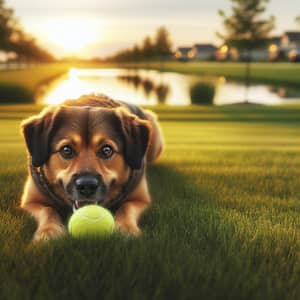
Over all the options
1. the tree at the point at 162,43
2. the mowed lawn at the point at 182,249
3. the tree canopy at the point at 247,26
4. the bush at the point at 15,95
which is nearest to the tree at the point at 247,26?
the tree canopy at the point at 247,26

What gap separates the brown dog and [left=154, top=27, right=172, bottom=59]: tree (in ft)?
451

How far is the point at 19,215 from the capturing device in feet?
17.3

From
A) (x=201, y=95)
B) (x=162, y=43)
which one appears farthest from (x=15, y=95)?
(x=162, y=43)

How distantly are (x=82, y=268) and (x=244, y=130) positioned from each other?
16.0 metres

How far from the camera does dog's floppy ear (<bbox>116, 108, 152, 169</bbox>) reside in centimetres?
522

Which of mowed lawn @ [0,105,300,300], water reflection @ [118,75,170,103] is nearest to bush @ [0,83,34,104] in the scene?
water reflection @ [118,75,170,103]

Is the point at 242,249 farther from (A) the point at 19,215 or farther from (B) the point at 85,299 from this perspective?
(A) the point at 19,215

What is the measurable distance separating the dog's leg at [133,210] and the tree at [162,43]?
137 metres

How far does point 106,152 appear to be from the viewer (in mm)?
4961

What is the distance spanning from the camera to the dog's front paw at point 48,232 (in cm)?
425

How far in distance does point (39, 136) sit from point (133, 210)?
1.25m

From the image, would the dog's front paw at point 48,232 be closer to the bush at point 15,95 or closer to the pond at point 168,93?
the pond at point 168,93

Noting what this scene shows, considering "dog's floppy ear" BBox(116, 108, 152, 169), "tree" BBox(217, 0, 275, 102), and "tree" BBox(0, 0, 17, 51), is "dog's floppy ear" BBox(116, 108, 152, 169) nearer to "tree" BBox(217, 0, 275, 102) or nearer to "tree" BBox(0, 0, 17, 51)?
"tree" BBox(217, 0, 275, 102)

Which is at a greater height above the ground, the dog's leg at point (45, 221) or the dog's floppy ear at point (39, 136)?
the dog's floppy ear at point (39, 136)
